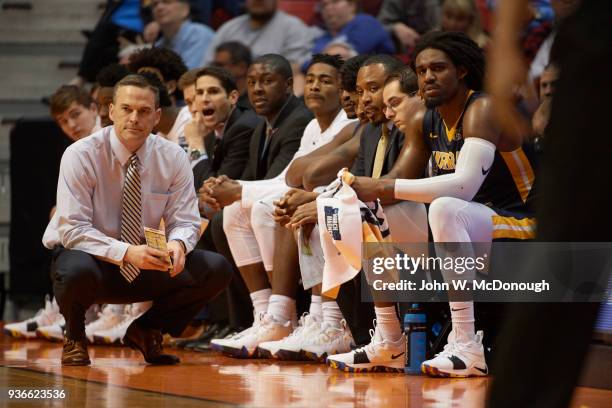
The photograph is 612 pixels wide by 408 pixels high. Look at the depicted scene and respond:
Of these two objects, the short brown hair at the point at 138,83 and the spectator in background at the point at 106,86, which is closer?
the short brown hair at the point at 138,83

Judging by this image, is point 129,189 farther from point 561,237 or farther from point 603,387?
point 561,237

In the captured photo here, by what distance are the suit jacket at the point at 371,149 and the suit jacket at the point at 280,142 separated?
0.76 m

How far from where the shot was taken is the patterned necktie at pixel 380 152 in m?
5.22

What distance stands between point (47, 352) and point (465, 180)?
2.62 meters

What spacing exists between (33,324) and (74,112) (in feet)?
4.56

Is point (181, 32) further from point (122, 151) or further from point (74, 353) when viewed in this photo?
point (74, 353)

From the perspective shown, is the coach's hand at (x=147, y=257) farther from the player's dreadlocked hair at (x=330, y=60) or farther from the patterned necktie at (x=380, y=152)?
the player's dreadlocked hair at (x=330, y=60)

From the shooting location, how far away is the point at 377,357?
4.81 m

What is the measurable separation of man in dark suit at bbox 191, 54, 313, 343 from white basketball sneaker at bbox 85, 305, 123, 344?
0.73m

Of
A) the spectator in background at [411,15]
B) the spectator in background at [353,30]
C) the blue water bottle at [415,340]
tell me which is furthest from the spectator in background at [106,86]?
the blue water bottle at [415,340]

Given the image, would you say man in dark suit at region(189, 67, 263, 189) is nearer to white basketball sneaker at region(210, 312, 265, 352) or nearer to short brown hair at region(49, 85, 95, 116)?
short brown hair at region(49, 85, 95, 116)

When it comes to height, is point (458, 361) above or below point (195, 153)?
below

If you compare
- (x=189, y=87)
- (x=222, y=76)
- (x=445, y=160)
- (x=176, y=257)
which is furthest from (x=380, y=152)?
(x=189, y=87)

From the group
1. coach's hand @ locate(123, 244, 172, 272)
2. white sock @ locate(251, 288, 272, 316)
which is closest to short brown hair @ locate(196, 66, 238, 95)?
white sock @ locate(251, 288, 272, 316)
